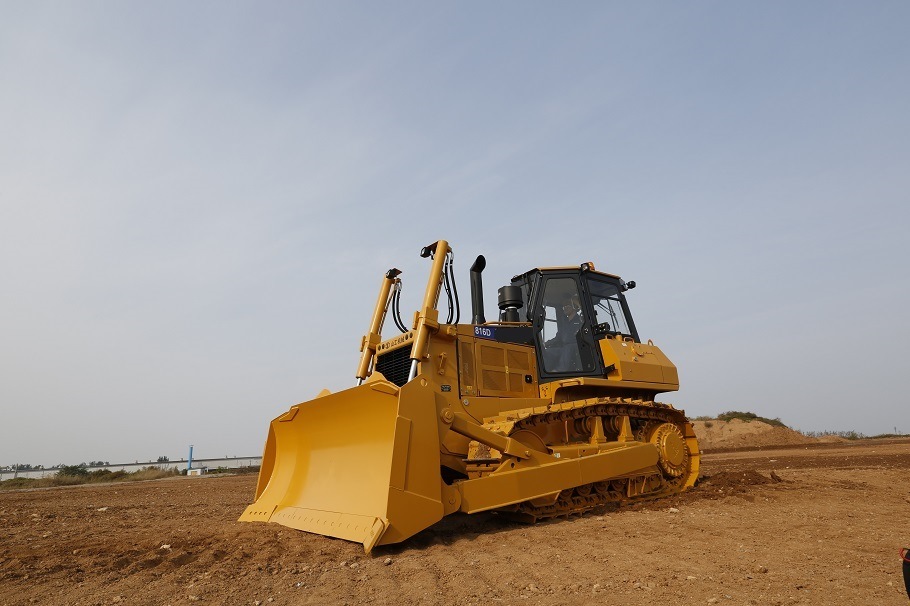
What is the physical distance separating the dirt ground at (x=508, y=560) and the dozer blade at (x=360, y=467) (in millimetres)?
253

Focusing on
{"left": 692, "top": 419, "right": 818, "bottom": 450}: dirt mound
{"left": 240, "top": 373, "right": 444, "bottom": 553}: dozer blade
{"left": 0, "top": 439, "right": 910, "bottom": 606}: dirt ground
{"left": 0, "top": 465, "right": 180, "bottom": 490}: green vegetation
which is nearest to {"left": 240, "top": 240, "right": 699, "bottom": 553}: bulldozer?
{"left": 240, "top": 373, "right": 444, "bottom": 553}: dozer blade

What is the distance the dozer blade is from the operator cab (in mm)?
2909

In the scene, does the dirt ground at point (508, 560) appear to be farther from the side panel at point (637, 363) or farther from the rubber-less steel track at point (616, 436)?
the side panel at point (637, 363)

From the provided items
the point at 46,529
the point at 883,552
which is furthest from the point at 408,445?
the point at 46,529

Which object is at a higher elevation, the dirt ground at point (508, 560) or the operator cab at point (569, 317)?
the operator cab at point (569, 317)

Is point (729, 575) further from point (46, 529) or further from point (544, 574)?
point (46, 529)

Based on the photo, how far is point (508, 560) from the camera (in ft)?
15.3

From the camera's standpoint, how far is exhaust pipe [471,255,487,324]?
319 inches

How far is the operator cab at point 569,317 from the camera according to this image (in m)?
8.14

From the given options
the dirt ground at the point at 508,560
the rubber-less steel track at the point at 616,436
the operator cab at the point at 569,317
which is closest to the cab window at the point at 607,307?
the operator cab at the point at 569,317

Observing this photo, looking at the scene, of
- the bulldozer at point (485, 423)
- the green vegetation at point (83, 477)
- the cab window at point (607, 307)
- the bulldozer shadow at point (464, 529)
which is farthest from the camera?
the green vegetation at point (83, 477)

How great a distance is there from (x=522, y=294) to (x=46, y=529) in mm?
7061

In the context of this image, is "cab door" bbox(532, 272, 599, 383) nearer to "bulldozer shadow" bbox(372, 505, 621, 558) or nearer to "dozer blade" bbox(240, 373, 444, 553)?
"bulldozer shadow" bbox(372, 505, 621, 558)

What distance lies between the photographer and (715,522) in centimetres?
610
